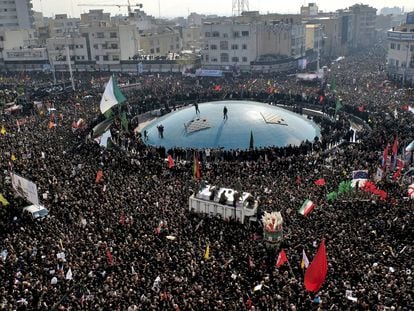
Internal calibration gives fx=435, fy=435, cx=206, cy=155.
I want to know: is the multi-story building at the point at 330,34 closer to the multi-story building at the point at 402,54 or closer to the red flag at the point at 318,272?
the multi-story building at the point at 402,54

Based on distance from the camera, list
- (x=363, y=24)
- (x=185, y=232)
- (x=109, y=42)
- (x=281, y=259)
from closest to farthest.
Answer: (x=281, y=259)
(x=185, y=232)
(x=109, y=42)
(x=363, y=24)

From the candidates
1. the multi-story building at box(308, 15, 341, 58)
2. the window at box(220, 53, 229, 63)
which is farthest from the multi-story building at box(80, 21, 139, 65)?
the multi-story building at box(308, 15, 341, 58)

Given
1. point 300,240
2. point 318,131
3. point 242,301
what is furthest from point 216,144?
point 242,301

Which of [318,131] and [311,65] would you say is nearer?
[318,131]

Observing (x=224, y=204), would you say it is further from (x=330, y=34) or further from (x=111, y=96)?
(x=330, y=34)

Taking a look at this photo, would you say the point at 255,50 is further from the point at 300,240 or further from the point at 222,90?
the point at 300,240

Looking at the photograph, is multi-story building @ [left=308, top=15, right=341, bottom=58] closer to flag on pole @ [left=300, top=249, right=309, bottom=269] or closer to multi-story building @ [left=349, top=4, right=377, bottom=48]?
multi-story building @ [left=349, top=4, right=377, bottom=48]

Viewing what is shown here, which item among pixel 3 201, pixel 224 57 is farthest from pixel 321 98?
pixel 3 201
